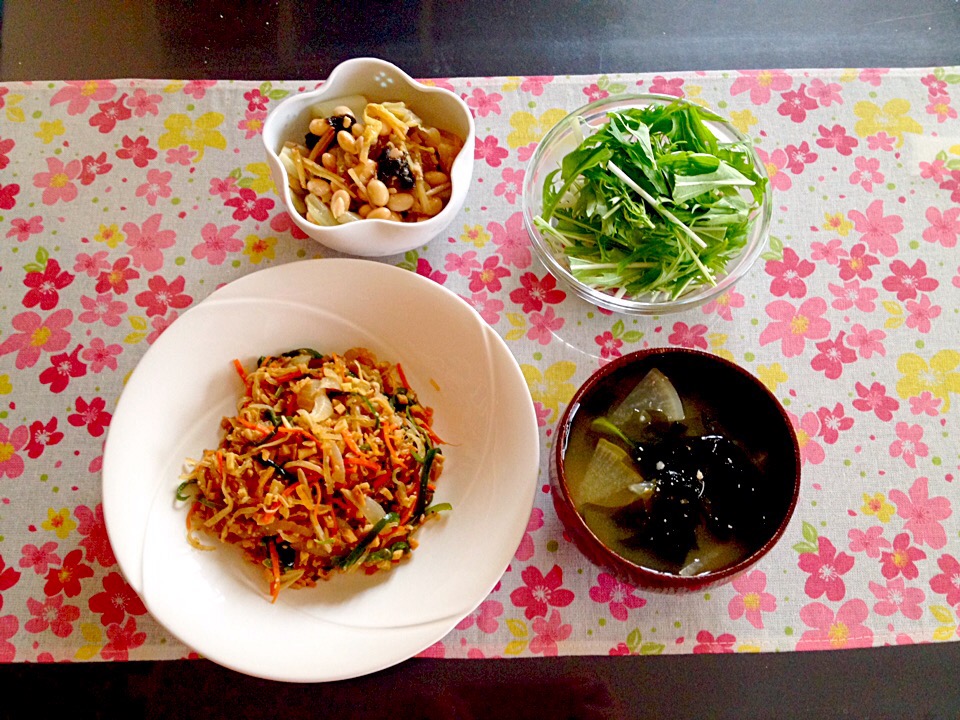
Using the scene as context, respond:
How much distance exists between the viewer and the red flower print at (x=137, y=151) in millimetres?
1916

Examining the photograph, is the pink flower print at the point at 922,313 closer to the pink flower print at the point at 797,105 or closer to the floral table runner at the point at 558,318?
the floral table runner at the point at 558,318

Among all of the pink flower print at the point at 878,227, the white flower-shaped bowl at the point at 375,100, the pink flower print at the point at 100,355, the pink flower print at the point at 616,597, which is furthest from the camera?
the pink flower print at the point at 878,227

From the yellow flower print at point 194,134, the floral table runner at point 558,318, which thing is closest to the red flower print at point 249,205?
the floral table runner at point 558,318

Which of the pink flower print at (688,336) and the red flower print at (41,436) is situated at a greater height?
the pink flower print at (688,336)

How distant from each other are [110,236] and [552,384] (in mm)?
1146

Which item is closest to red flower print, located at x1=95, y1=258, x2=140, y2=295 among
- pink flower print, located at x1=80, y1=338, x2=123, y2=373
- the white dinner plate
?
pink flower print, located at x1=80, y1=338, x2=123, y2=373

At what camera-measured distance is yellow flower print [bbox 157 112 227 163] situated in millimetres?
1922

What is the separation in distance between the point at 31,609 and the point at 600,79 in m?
1.86

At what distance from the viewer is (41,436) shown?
1.77 m

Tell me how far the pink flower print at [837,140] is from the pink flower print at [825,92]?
8 centimetres

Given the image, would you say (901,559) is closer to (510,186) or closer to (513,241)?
(513,241)

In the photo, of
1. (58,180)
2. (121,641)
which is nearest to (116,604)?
(121,641)

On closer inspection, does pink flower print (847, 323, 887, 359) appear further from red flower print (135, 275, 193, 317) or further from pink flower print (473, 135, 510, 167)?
red flower print (135, 275, 193, 317)

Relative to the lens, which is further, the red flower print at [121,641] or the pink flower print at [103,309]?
the pink flower print at [103,309]
